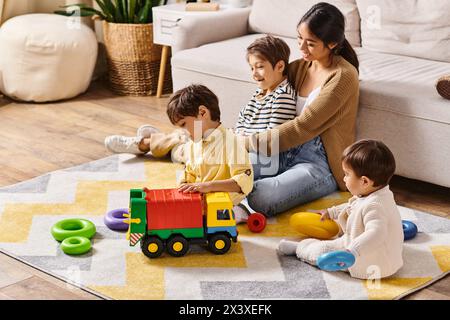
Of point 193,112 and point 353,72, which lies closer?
point 193,112

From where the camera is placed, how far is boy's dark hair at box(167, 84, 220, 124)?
105 inches

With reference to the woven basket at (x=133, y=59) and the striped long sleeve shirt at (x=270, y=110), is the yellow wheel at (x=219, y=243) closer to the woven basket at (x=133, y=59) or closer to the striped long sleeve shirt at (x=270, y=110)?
the striped long sleeve shirt at (x=270, y=110)

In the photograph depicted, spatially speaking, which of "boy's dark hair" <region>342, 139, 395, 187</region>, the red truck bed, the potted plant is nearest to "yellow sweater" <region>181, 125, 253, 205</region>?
the red truck bed

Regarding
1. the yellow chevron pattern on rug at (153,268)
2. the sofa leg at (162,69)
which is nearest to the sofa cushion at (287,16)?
the sofa leg at (162,69)

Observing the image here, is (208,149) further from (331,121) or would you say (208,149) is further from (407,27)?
(407,27)

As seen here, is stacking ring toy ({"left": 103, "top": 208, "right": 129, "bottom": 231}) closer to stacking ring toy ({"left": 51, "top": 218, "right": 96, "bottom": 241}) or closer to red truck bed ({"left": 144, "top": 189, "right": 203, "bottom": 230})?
stacking ring toy ({"left": 51, "top": 218, "right": 96, "bottom": 241})

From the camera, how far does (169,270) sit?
8.21 feet

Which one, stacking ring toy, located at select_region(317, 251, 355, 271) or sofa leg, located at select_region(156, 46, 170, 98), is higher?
stacking ring toy, located at select_region(317, 251, 355, 271)

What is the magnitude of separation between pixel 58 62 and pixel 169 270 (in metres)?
2.12

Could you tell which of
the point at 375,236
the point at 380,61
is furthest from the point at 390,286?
the point at 380,61

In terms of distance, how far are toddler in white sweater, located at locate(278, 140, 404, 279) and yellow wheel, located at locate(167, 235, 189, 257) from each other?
0.50m

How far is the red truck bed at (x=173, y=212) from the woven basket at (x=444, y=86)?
98 cm
